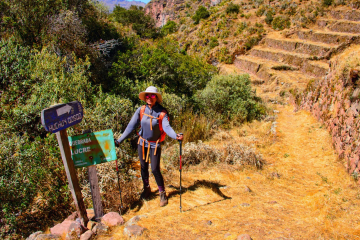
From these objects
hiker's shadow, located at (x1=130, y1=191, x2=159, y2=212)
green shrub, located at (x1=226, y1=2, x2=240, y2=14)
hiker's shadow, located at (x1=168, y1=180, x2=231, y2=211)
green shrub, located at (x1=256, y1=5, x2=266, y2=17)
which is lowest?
hiker's shadow, located at (x1=168, y1=180, x2=231, y2=211)

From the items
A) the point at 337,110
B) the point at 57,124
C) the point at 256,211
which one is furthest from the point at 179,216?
the point at 337,110

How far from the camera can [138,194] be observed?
169 inches

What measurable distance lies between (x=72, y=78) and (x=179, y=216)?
4.49 meters

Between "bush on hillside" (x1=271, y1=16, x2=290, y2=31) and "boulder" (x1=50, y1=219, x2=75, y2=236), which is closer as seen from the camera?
"boulder" (x1=50, y1=219, x2=75, y2=236)

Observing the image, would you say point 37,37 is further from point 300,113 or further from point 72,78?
point 300,113

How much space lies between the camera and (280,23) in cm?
2170

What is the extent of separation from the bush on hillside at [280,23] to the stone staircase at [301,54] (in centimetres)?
155

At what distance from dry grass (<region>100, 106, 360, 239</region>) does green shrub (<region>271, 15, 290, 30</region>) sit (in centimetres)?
1752

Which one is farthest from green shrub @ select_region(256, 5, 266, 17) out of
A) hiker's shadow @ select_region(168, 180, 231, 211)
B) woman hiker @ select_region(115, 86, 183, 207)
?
woman hiker @ select_region(115, 86, 183, 207)

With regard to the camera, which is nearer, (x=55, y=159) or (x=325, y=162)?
(x=55, y=159)

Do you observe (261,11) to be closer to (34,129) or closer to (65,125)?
(34,129)

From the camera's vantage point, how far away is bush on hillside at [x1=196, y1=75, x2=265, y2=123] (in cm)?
910

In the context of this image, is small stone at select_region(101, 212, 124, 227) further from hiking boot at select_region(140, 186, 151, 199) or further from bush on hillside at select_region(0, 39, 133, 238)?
bush on hillside at select_region(0, 39, 133, 238)

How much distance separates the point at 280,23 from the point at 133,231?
76.7ft
